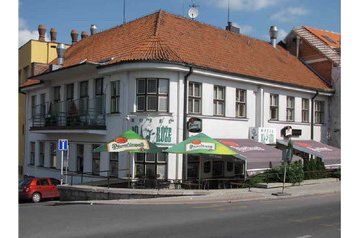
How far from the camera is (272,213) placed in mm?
13445

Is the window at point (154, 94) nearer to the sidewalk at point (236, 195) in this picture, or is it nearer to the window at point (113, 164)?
the window at point (113, 164)


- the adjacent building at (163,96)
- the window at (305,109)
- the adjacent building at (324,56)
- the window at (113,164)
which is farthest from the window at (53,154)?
the adjacent building at (324,56)

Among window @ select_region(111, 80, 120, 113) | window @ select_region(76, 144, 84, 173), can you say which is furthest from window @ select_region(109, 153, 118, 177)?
window @ select_region(76, 144, 84, 173)

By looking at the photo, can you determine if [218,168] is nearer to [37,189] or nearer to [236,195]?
[236,195]

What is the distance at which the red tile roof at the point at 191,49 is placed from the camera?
22500mm

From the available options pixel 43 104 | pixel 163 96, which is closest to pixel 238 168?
pixel 163 96

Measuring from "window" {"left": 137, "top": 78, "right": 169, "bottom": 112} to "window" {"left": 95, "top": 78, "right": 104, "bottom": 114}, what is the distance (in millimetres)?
3309

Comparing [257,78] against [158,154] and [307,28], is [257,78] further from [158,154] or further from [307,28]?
[307,28]

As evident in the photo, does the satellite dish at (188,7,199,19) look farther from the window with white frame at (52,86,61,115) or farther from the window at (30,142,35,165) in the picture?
the window at (30,142,35,165)

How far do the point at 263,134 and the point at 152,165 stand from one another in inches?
287

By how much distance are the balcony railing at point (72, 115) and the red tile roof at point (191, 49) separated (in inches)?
106

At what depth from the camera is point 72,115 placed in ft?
83.1

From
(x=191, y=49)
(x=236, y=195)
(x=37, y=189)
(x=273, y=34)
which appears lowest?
(x=37, y=189)
